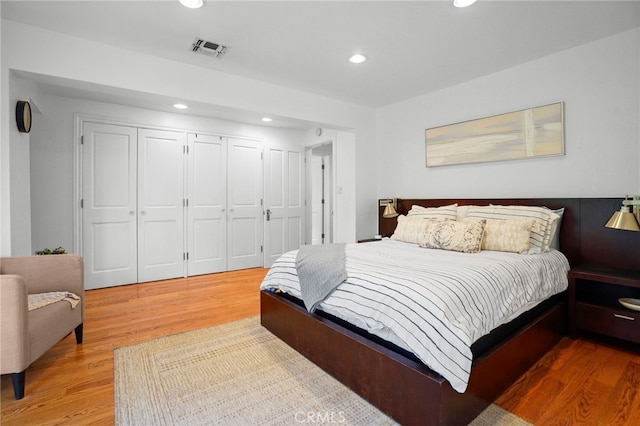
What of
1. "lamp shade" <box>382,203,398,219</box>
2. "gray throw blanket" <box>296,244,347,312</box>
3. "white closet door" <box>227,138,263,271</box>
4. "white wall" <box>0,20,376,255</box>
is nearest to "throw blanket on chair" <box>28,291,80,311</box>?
"white wall" <box>0,20,376,255</box>

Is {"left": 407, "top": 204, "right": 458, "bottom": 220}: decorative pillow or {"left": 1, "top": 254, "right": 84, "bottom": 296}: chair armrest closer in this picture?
{"left": 1, "top": 254, "right": 84, "bottom": 296}: chair armrest

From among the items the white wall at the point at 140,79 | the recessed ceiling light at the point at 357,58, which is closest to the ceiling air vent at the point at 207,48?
the white wall at the point at 140,79

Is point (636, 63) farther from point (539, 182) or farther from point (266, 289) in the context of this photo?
point (266, 289)

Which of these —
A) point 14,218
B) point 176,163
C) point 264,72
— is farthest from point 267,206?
point 14,218

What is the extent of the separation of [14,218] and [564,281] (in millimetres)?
4306

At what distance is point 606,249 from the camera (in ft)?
8.51

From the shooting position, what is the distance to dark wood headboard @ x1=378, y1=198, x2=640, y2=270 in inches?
98.2

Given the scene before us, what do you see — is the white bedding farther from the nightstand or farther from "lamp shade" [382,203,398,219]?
"lamp shade" [382,203,398,219]

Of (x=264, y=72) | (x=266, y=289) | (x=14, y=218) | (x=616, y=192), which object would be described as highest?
(x=264, y=72)

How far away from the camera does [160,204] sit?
430 cm

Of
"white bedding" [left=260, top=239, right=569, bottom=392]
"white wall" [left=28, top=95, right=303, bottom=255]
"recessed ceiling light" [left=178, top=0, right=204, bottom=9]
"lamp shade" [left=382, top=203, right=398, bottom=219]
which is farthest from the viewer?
"lamp shade" [left=382, top=203, right=398, bottom=219]

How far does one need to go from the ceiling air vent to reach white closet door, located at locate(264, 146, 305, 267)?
244 centimetres

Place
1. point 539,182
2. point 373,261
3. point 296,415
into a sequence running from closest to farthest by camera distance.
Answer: point 296,415 < point 373,261 < point 539,182

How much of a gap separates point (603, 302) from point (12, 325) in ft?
13.6
